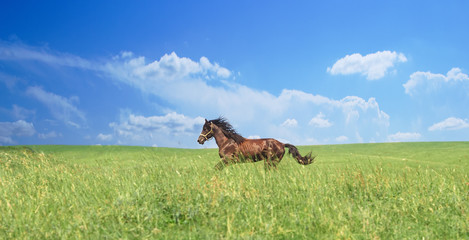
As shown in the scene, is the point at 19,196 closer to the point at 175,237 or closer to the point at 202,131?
the point at 175,237

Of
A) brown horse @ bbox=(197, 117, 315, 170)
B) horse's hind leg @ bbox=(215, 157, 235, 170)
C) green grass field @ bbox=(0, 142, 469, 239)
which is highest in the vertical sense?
brown horse @ bbox=(197, 117, 315, 170)

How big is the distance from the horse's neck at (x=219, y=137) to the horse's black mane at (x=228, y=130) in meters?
0.12

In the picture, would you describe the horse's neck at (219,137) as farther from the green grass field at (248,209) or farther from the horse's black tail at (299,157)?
the green grass field at (248,209)

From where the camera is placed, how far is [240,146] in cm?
1259

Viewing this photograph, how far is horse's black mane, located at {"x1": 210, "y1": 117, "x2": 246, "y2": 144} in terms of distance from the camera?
12.8 metres

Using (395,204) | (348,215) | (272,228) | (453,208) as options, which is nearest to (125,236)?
(272,228)

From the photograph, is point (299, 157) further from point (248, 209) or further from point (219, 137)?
point (248, 209)

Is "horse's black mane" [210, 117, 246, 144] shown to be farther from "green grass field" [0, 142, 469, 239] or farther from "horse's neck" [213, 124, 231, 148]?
"green grass field" [0, 142, 469, 239]

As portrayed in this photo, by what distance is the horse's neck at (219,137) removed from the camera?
12794 millimetres

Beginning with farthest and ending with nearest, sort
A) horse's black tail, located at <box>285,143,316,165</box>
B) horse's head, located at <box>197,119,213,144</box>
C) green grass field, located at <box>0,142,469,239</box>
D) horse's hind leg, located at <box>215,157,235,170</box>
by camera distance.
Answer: horse's head, located at <box>197,119,213,144</box>, horse's black tail, located at <box>285,143,316,165</box>, horse's hind leg, located at <box>215,157,235,170</box>, green grass field, located at <box>0,142,469,239</box>

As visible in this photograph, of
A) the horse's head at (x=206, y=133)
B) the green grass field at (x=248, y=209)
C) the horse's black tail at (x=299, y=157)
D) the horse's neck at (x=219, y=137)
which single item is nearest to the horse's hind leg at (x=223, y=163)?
the horse's neck at (x=219, y=137)

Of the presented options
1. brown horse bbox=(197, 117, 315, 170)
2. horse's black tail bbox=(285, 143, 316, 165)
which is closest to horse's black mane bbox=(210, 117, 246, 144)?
brown horse bbox=(197, 117, 315, 170)

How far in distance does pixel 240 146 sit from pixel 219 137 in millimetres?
855

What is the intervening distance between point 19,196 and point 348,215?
7.66m
